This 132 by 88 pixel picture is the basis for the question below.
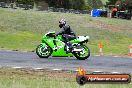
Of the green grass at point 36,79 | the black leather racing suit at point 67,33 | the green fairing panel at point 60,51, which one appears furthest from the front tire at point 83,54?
the green grass at point 36,79

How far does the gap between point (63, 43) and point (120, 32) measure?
3474cm

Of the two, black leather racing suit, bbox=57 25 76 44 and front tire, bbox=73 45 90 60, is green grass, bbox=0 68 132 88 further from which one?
front tire, bbox=73 45 90 60

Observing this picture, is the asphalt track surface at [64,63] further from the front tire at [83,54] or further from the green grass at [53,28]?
the green grass at [53,28]

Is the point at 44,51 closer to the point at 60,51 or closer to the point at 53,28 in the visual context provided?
the point at 60,51

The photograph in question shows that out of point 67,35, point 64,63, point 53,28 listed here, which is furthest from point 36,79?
point 53,28

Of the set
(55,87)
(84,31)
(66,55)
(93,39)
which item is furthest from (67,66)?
(84,31)

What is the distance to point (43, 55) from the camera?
857 inches

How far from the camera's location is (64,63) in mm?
20125

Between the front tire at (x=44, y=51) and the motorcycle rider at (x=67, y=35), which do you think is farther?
the front tire at (x=44, y=51)

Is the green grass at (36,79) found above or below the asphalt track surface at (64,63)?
above

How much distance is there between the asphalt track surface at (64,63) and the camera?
1862cm

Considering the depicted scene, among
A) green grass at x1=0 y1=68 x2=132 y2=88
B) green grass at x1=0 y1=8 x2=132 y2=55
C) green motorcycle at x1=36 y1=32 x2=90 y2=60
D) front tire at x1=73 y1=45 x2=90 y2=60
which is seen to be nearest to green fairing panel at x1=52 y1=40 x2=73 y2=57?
green motorcycle at x1=36 y1=32 x2=90 y2=60

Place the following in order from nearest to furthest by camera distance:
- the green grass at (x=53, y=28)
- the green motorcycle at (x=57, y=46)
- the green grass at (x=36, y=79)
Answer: the green grass at (x=36, y=79) → the green motorcycle at (x=57, y=46) → the green grass at (x=53, y=28)

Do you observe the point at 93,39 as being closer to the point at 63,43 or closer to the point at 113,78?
the point at 63,43
